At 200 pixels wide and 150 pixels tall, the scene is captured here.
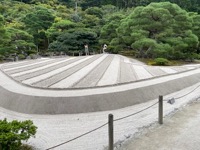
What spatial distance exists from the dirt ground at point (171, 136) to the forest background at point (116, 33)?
14.3m

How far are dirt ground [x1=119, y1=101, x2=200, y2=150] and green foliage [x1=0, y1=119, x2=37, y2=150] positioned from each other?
219cm

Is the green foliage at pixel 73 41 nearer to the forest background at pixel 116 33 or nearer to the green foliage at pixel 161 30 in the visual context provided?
the forest background at pixel 116 33

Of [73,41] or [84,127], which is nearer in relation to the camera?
[84,127]

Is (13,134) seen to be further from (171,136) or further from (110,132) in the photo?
(171,136)

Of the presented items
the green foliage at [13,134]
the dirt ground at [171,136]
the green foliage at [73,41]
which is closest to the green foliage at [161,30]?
the green foliage at [73,41]

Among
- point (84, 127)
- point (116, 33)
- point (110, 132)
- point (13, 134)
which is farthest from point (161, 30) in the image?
point (13, 134)

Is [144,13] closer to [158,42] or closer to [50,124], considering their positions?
[158,42]

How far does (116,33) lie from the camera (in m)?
28.7

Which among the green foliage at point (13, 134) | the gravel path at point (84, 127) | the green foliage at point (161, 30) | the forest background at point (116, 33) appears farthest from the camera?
the forest background at point (116, 33)

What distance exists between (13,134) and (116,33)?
2494 centimetres

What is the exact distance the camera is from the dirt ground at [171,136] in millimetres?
5730

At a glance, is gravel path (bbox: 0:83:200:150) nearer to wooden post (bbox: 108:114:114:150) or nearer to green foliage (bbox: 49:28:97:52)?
wooden post (bbox: 108:114:114:150)

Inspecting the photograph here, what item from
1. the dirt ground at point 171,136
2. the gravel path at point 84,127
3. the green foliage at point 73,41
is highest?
the green foliage at point 73,41

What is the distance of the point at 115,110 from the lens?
884 cm
